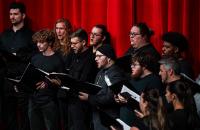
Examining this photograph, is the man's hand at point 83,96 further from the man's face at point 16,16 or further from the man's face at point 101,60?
the man's face at point 16,16

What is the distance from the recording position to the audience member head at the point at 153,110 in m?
4.07

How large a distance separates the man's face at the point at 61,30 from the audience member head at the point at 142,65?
138 cm

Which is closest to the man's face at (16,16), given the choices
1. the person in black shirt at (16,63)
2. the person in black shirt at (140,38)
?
the person in black shirt at (16,63)

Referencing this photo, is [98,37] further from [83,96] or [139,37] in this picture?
[83,96]

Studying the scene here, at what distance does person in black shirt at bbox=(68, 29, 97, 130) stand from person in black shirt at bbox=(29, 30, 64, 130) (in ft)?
0.56

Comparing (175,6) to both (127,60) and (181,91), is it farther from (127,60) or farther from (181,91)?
(181,91)

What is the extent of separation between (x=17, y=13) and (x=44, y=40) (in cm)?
90

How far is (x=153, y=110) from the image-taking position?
13.6ft

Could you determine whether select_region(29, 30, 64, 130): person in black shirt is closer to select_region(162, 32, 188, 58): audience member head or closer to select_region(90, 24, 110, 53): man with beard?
select_region(90, 24, 110, 53): man with beard

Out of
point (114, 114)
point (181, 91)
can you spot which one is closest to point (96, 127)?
point (114, 114)

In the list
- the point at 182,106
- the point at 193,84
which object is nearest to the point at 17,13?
the point at 193,84

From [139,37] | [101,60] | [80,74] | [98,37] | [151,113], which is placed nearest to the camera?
[151,113]

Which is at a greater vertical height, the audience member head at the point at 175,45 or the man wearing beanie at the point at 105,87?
the audience member head at the point at 175,45

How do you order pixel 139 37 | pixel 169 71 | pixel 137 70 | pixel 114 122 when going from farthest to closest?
pixel 139 37, pixel 137 70, pixel 169 71, pixel 114 122
